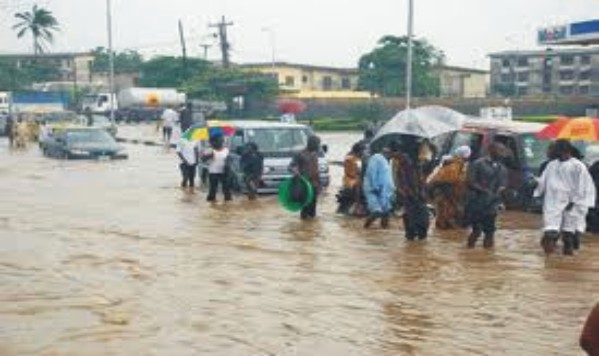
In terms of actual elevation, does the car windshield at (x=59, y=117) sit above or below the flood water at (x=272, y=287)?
above

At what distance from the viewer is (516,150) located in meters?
16.5

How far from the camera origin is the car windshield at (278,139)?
20406 millimetres

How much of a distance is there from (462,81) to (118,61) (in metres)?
42.6

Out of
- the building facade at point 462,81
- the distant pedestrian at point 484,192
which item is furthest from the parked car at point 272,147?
the building facade at point 462,81

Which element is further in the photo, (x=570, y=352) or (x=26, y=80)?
(x=26, y=80)

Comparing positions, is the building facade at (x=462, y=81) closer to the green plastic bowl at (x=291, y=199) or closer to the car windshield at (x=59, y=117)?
the car windshield at (x=59, y=117)

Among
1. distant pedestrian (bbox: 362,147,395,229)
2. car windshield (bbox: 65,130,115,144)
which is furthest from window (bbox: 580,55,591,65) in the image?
distant pedestrian (bbox: 362,147,395,229)

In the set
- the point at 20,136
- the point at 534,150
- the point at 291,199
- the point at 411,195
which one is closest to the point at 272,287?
the point at 411,195

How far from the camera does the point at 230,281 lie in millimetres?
10203

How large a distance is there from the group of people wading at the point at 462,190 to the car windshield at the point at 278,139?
4288 millimetres

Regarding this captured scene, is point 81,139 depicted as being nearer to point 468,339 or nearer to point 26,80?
point 468,339

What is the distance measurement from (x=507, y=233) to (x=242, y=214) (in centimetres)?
464

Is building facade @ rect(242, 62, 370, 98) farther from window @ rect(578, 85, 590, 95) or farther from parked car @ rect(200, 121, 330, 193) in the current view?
parked car @ rect(200, 121, 330, 193)

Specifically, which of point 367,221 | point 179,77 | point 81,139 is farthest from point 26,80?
point 367,221
